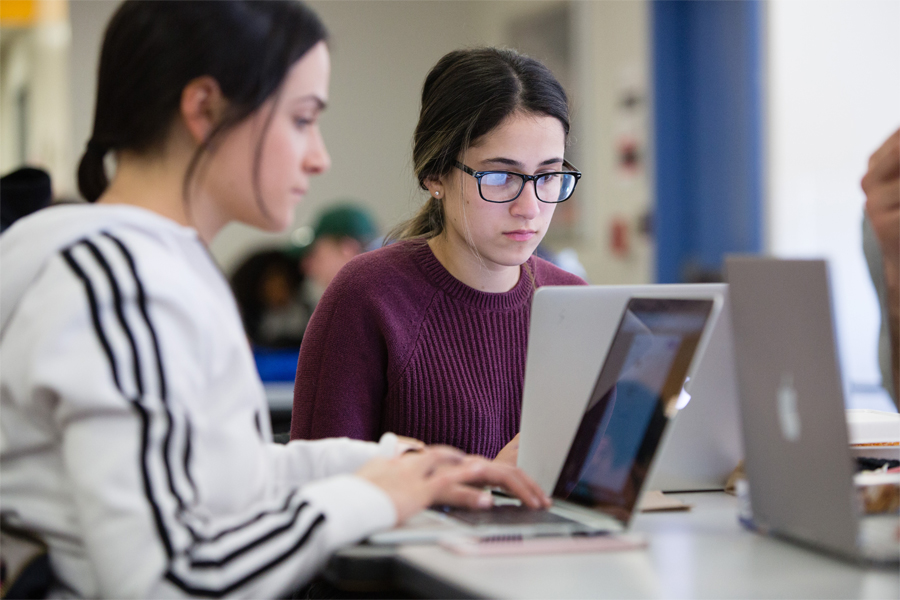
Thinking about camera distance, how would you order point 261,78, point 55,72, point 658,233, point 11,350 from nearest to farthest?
point 11,350, point 261,78, point 658,233, point 55,72

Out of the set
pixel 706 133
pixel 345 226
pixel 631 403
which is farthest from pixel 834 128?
pixel 631 403

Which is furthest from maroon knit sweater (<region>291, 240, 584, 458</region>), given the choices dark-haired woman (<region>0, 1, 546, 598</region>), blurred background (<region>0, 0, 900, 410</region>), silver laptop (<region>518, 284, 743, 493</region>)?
blurred background (<region>0, 0, 900, 410</region>)

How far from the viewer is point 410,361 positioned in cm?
158

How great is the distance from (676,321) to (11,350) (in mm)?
656

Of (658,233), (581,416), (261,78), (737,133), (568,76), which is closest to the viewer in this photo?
(261,78)

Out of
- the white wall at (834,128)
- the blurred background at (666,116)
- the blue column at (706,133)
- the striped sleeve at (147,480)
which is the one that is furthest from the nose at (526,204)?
the blue column at (706,133)

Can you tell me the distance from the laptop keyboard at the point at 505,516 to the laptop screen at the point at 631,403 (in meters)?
0.05

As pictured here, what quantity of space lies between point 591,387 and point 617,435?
0.12m

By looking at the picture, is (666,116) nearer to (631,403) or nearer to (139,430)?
(631,403)

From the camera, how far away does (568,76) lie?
471 centimetres

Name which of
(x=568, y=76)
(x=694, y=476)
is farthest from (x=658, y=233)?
(x=694, y=476)

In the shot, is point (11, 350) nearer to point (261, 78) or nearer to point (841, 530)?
point (261, 78)

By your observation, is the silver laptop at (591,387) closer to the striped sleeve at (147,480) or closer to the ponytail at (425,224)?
the striped sleeve at (147,480)

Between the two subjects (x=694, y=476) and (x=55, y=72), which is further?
(x=55, y=72)
